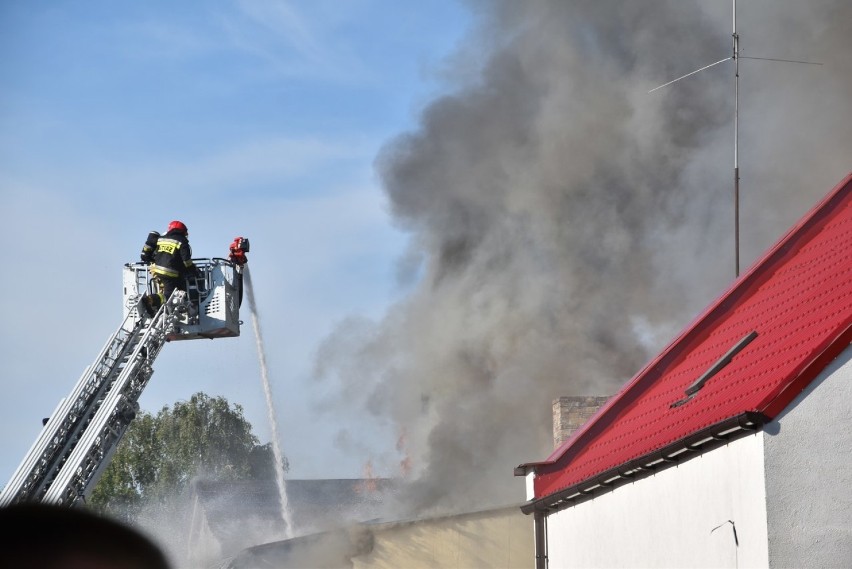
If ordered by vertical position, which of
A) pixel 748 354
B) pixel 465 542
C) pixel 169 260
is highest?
pixel 169 260

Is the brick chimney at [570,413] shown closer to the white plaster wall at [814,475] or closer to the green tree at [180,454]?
the white plaster wall at [814,475]

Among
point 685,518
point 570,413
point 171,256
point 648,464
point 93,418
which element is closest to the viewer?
point 685,518

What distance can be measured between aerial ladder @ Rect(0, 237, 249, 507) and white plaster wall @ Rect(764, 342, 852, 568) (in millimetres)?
7192

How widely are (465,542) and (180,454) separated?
110 ft

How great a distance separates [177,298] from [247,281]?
1.71 metres

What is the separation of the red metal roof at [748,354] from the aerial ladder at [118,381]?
444cm

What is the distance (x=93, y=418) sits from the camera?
42.6ft

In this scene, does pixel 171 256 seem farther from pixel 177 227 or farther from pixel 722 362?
pixel 722 362

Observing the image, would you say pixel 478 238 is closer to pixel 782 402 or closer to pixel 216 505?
pixel 216 505

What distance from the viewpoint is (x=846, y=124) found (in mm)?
29594

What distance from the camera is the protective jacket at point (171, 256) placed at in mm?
13680

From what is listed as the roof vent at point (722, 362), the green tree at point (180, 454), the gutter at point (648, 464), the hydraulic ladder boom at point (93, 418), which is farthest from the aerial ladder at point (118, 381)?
the green tree at point (180, 454)

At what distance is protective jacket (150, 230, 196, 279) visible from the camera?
44.9 ft

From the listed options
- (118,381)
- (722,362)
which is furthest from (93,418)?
(722,362)
